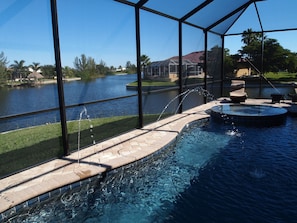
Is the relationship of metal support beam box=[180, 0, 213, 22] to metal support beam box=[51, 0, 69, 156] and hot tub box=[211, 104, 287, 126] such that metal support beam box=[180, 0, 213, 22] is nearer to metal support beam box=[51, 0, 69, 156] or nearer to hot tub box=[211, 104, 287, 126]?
hot tub box=[211, 104, 287, 126]

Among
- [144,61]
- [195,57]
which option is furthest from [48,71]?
[195,57]

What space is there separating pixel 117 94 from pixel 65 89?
4.72 feet

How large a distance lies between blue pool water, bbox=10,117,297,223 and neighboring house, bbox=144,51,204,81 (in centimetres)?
246

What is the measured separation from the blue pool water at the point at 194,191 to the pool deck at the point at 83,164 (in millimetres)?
151

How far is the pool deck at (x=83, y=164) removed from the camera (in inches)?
114

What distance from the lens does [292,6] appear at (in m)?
8.12

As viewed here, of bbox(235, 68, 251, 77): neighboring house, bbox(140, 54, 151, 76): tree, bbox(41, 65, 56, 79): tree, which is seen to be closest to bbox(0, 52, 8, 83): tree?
bbox(41, 65, 56, 79): tree

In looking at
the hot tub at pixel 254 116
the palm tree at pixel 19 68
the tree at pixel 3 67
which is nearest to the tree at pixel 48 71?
the palm tree at pixel 19 68

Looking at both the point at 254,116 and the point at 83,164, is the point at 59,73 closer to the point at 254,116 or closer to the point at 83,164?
the point at 83,164

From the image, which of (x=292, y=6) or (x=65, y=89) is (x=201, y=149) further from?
(x=292, y=6)

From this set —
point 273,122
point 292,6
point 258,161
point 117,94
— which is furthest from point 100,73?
point 292,6

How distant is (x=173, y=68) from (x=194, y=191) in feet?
15.4

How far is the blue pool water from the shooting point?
2617 mm

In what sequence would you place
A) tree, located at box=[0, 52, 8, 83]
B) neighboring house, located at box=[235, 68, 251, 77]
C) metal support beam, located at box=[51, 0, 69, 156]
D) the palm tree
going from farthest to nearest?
neighboring house, located at box=[235, 68, 251, 77], metal support beam, located at box=[51, 0, 69, 156], the palm tree, tree, located at box=[0, 52, 8, 83]
